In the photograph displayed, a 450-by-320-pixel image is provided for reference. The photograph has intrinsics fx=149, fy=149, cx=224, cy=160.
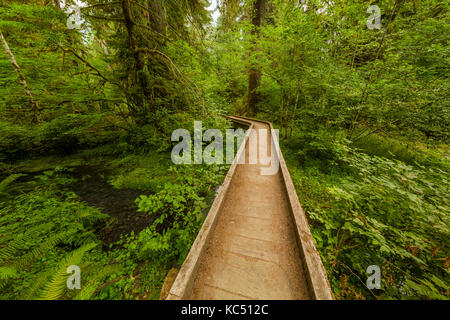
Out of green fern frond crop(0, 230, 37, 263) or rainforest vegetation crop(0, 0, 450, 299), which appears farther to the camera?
rainforest vegetation crop(0, 0, 450, 299)

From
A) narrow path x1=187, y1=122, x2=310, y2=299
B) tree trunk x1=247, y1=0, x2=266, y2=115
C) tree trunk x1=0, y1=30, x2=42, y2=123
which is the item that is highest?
tree trunk x1=247, y1=0, x2=266, y2=115

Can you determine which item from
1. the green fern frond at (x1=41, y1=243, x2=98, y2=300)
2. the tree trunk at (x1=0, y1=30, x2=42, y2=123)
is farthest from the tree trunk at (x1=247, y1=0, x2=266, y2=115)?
the green fern frond at (x1=41, y1=243, x2=98, y2=300)

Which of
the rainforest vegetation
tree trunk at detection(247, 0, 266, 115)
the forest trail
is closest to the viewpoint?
the forest trail

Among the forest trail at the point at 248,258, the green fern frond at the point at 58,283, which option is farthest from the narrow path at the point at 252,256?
the green fern frond at the point at 58,283

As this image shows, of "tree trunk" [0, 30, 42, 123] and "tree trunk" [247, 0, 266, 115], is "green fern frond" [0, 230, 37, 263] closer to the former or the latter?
"tree trunk" [0, 30, 42, 123]

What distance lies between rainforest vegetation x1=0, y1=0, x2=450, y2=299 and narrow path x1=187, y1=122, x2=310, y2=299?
3.67 feet

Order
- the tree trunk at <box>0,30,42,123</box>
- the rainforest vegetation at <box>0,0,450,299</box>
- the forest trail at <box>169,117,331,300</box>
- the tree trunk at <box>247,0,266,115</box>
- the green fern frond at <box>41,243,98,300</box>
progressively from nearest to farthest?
the green fern frond at <box>41,243,98,300</box>
the forest trail at <box>169,117,331,300</box>
the rainforest vegetation at <box>0,0,450,299</box>
the tree trunk at <box>0,30,42,123</box>
the tree trunk at <box>247,0,266,115</box>

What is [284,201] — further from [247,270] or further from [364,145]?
[364,145]

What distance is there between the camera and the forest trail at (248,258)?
1909 mm

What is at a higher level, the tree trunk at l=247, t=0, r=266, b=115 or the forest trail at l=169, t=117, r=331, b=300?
the tree trunk at l=247, t=0, r=266, b=115

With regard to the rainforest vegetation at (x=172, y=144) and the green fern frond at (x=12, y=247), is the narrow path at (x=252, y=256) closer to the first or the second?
the rainforest vegetation at (x=172, y=144)

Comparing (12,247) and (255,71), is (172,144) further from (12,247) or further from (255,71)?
(255,71)

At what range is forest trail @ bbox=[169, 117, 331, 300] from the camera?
191cm
